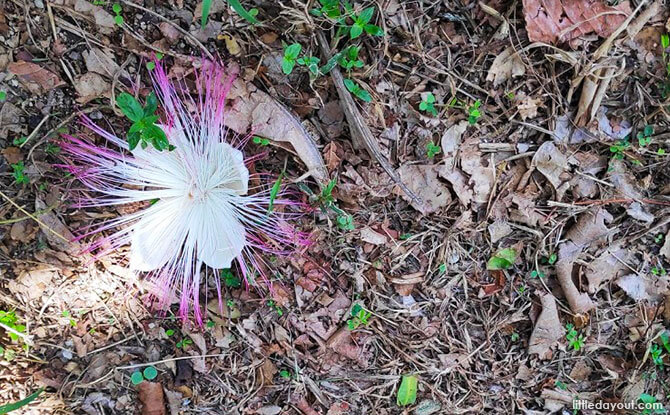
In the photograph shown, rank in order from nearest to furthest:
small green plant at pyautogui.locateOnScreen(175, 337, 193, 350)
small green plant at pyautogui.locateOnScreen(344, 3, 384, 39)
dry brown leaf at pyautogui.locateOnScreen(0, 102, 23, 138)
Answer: small green plant at pyautogui.locateOnScreen(344, 3, 384, 39) < dry brown leaf at pyautogui.locateOnScreen(0, 102, 23, 138) < small green plant at pyautogui.locateOnScreen(175, 337, 193, 350)

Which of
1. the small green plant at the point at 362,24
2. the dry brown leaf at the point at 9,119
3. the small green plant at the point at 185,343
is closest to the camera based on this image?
the small green plant at the point at 362,24

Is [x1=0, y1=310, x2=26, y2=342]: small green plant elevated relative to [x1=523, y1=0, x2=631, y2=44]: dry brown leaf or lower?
lower

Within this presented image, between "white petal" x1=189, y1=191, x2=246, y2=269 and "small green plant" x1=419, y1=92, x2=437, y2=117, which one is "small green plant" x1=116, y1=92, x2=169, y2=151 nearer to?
"white petal" x1=189, y1=191, x2=246, y2=269

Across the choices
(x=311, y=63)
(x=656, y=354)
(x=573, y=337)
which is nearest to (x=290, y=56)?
(x=311, y=63)

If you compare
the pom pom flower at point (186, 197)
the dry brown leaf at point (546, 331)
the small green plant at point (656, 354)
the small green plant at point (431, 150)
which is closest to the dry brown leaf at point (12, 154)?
the pom pom flower at point (186, 197)

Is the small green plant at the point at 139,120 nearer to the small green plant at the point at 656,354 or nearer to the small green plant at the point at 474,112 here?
the small green plant at the point at 474,112

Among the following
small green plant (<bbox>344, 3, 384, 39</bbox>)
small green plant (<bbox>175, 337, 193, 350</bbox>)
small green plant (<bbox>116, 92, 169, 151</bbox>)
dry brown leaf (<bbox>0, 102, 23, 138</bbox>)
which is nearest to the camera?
small green plant (<bbox>116, 92, 169, 151</bbox>)

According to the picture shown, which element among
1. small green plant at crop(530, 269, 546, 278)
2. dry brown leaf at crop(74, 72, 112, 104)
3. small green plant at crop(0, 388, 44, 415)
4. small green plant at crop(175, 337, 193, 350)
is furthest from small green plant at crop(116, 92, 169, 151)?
small green plant at crop(530, 269, 546, 278)
